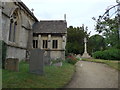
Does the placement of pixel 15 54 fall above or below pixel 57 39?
below

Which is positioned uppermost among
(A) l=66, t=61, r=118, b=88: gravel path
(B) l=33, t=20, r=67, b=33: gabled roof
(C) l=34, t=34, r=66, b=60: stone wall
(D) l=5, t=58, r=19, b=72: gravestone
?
(B) l=33, t=20, r=67, b=33: gabled roof

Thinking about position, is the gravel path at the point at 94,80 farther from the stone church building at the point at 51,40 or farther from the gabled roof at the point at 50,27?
the gabled roof at the point at 50,27

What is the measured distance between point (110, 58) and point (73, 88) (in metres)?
24.7

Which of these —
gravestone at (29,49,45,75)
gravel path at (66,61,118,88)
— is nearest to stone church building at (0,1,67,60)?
gravestone at (29,49,45,75)

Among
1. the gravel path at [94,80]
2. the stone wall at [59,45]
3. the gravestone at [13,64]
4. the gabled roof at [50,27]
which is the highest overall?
the gabled roof at [50,27]

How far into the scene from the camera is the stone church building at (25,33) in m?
18.5

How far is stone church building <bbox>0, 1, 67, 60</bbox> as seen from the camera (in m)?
18.5

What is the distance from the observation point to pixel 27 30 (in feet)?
84.4

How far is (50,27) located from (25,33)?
5773 mm

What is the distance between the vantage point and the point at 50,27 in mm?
29531

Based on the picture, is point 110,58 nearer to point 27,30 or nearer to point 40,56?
point 27,30

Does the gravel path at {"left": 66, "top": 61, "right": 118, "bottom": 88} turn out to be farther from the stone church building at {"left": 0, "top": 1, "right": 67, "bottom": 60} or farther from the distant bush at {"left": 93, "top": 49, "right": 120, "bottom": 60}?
the distant bush at {"left": 93, "top": 49, "right": 120, "bottom": 60}

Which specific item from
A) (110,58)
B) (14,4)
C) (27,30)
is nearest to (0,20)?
(14,4)

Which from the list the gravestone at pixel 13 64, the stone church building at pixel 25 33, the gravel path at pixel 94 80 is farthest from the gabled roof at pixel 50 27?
the gravestone at pixel 13 64
